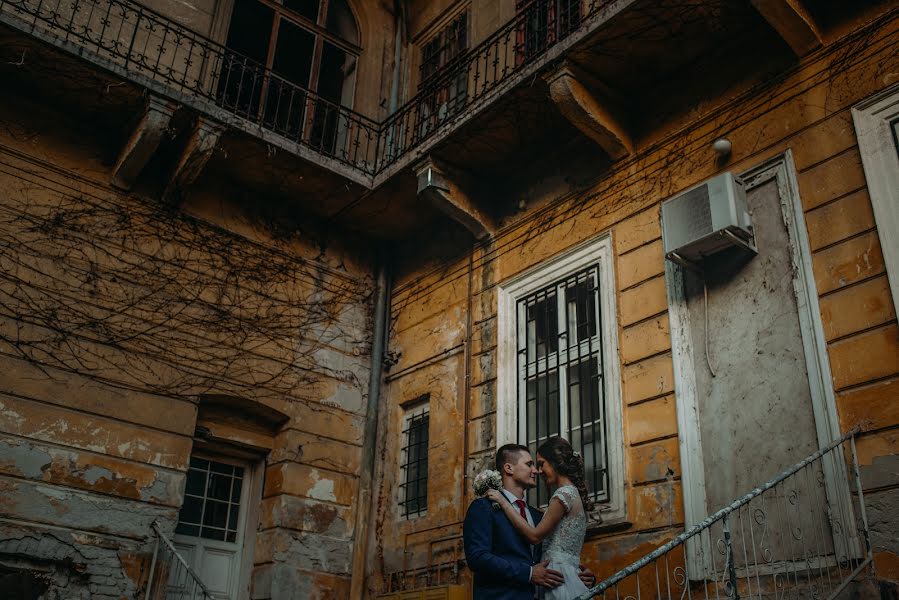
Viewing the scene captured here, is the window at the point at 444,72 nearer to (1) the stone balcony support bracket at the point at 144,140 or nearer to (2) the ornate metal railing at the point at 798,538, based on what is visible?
(1) the stone balcony support bracket at the point at 144,140

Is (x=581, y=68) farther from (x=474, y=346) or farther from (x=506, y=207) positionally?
(x=474, y=346)

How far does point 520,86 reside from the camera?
798 cm

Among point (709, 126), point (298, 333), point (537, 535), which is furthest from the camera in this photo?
point (298, 333)

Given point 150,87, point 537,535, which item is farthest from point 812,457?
point 150,87

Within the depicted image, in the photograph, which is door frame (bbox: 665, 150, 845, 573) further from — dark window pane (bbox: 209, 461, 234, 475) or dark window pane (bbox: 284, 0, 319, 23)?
dark window pane (bbox: 284, 0, 319, 23)

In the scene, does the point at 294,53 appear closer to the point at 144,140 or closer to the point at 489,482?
the point at 144,140

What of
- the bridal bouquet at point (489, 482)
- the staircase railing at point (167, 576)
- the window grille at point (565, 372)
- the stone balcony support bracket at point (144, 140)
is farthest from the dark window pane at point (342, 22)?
the bridal bouquet at point (489, 482)

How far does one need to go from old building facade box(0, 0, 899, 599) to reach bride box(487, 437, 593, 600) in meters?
1.74

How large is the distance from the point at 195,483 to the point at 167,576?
1306mm

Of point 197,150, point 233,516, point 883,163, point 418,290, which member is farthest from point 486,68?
point 233,516

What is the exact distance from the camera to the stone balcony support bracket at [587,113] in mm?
7625

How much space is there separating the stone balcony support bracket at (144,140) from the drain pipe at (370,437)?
3312 millimetres

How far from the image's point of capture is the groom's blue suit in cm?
422

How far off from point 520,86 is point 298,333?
12.8 feet
